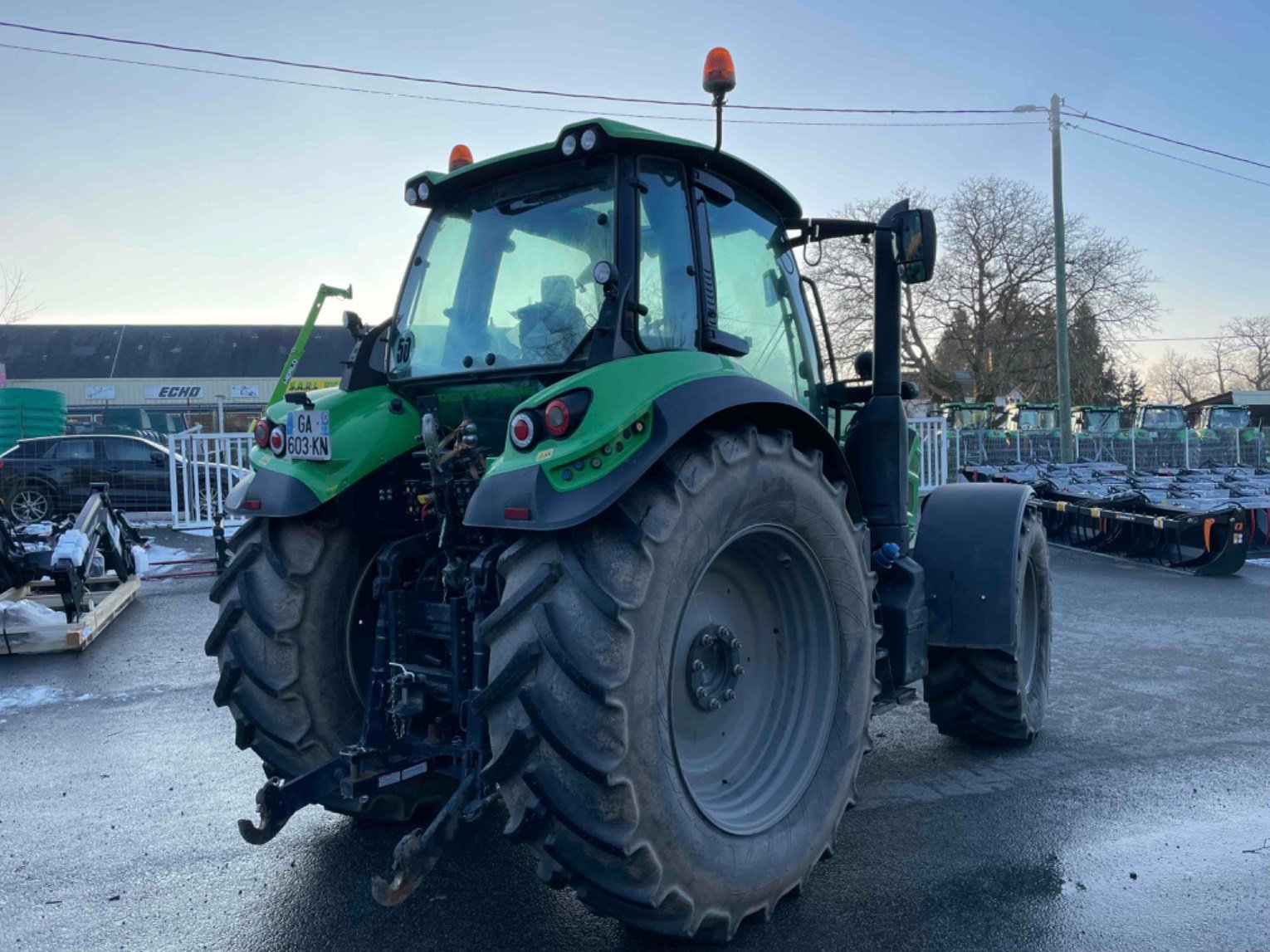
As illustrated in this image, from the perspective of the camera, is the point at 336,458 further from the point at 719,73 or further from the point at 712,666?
the point at 719,73

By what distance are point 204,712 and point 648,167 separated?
4.08 metres

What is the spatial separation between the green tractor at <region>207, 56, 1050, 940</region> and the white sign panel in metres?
46.0

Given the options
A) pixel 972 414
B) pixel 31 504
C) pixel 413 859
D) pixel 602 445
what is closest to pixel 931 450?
pixel 972 414

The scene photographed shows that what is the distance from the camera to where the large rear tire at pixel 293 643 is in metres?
3.31

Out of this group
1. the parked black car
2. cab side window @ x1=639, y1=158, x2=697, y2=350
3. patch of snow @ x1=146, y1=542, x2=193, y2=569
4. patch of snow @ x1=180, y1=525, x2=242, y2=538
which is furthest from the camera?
the parked black car

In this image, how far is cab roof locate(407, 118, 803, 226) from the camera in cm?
305

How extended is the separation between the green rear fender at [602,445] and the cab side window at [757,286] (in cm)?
86

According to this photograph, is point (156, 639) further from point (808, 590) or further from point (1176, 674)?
point (1176, 674)

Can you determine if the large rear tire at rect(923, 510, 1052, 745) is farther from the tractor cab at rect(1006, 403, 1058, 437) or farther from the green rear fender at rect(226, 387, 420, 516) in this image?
the tractor cab at rect(1006, 403, 1058, 437)

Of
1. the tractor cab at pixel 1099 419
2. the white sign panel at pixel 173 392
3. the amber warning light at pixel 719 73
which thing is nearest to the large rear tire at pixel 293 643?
the amber warning light at pixel 719 73

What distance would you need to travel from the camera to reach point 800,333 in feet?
13.6

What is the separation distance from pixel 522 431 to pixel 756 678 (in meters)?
1.25

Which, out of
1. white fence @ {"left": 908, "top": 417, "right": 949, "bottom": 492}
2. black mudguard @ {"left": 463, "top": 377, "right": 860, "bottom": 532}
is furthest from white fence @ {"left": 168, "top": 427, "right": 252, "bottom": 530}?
black mudguard @ {"left": 463, "top": 377, "right": 860, "bottom": 532}

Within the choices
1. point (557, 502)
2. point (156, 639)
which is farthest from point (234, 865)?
point (156, 639)
